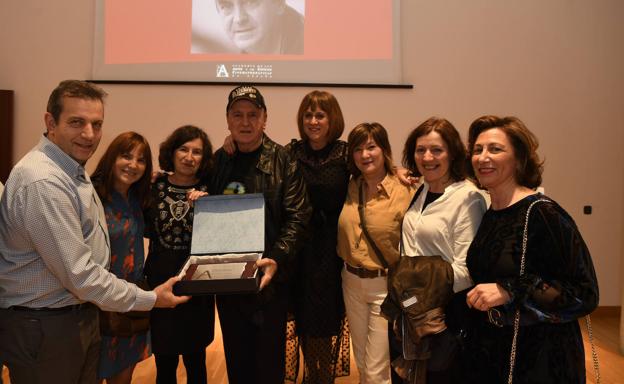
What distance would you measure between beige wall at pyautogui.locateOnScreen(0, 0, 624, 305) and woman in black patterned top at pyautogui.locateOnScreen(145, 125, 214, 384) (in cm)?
238

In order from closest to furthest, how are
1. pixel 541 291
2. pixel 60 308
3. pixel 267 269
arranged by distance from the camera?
pixel 541 291 < pixel 60 308 < pixel 267 269

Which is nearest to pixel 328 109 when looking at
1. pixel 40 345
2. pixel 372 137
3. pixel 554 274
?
pixel 372 137

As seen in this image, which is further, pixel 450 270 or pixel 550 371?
pixel 450 270

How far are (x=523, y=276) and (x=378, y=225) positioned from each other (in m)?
0.89

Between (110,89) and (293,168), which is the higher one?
(110,89)

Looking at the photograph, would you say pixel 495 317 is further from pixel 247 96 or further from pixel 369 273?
pixel 247 96

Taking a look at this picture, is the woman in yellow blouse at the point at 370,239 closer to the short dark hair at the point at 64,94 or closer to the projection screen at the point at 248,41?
the short dark hair at the point at 64,94

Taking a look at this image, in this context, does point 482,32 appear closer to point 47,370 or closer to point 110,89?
point 110,89

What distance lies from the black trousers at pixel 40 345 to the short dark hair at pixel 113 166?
2.28ft

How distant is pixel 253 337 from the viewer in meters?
2.04

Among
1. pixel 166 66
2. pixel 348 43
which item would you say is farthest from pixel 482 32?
pixel 166 66

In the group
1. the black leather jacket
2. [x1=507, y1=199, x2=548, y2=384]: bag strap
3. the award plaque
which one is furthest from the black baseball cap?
[x1=507, y1=199, x2=548, y2=384]: bag strap

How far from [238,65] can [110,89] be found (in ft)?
4.45

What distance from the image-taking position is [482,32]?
4496 millimetres
